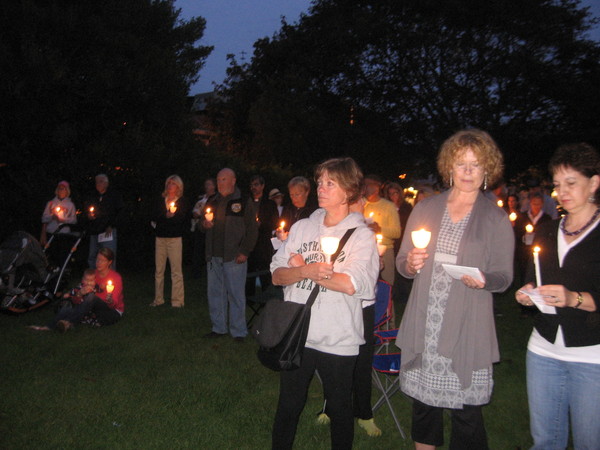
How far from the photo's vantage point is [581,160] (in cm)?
282

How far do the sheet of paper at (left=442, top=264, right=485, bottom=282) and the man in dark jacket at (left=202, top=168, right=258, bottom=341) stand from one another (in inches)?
168

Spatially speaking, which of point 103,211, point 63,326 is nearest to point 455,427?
point 63,326

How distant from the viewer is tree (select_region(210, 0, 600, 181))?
23859 millimetres

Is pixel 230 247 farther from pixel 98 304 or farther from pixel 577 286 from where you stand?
pixel 577 286

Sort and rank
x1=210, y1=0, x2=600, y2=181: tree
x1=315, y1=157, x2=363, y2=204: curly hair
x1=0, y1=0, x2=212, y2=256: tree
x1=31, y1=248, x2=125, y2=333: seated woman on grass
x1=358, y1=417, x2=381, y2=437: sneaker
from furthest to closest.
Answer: x1=210, y1=0, x2=600, y2=181: tree, x1=0, y1=0, x2=212, y2=256: tree, x1=31, y1=248, x2=125, y2=333: seated woman on grass, x1=358, y1=417, x2=381, y2=437: sneaker, x1=315, y1=157, x2=363, y2=204: curly hair

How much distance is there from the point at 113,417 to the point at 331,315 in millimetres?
2554

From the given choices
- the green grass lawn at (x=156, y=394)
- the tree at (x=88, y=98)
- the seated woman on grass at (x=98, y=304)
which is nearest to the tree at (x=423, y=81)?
the tree at (x=88, y=98)

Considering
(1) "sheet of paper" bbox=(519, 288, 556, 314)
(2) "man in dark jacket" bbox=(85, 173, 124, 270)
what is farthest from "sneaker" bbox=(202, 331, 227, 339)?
(1) "sheet of paper" bbox=(519, 288, 556, 314)

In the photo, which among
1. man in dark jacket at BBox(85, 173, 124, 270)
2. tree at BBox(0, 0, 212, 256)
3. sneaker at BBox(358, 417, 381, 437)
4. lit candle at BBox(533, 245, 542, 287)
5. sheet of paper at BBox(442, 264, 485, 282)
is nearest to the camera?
sheet of paper at BBox(442, 264, 485, 282)

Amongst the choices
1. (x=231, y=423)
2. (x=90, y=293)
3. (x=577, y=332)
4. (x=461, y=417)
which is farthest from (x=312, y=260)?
(x=90, y=293)

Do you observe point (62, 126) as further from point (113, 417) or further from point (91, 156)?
point (113, 417)

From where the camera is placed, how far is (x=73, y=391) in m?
5.13

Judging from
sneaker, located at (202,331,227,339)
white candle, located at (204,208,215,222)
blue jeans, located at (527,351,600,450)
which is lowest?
sneaker, located at (202,331,227,339)

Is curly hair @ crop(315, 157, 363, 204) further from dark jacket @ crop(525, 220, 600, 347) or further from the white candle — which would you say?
the white candle
